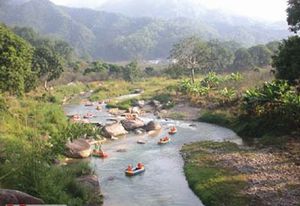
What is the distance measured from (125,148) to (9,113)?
10.4 meters

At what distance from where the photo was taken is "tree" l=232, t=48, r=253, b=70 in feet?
358

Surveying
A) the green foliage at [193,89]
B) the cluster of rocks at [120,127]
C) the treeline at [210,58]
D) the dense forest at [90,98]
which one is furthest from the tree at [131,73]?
the cluster of rocks at [120,127]

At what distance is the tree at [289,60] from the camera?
34.3m

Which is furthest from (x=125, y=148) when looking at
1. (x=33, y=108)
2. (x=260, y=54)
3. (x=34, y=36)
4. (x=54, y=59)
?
(x=34, y=36)

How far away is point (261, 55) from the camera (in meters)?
107

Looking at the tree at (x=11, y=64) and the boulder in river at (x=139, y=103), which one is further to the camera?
the boulder in river at (x=139, y=103)

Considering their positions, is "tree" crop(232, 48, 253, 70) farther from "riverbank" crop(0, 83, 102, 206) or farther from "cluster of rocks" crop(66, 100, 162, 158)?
"riverbank" crop(0, 83, 102, 206)

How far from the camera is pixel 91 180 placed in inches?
988

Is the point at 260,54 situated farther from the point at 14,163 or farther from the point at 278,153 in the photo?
the point at 14,163

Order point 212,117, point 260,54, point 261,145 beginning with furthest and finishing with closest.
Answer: point 260,54 < point 212,117 < point 261,145

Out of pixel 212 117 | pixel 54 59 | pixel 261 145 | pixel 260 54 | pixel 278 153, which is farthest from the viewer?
pixel 260 54

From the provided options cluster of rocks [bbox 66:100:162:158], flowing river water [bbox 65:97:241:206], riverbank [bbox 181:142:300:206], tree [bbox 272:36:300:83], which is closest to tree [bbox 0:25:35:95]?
cluster of rocks [bbox 66:100:162:158]

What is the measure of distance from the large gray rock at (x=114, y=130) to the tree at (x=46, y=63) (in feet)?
103

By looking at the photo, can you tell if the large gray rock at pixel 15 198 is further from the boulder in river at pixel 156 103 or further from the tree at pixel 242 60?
the tree at pixel 242 60
